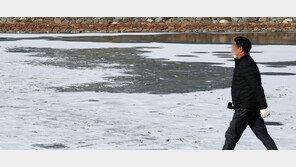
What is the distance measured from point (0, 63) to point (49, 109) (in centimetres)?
867

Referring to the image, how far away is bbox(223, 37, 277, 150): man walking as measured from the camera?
20.0ft

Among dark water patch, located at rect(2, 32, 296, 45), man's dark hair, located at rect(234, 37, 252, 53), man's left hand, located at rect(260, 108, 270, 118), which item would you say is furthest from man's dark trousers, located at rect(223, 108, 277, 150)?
dark water patch, located at rect(2, 32, 296, 45)

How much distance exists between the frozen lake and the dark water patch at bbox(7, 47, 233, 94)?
0.08 ft

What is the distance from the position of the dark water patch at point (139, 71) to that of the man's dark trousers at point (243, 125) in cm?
625

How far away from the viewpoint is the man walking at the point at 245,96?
20.0 feet

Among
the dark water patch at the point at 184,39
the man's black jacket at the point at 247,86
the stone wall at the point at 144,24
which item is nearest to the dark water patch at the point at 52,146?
the man's black jacket at the point at 247,86

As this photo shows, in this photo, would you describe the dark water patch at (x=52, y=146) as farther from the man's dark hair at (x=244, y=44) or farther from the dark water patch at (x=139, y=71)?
the dark water patch at (x=139, y=71)

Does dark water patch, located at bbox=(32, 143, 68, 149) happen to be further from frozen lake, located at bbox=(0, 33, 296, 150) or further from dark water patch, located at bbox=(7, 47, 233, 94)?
dark water patch, located at bbox=(7, 47, 233, 94)

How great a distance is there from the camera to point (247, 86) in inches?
242

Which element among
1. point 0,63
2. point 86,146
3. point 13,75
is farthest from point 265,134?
point 0,63

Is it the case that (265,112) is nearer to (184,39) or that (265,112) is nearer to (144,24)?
(184,39)

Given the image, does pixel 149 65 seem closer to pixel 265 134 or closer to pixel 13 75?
pixel 13 75
